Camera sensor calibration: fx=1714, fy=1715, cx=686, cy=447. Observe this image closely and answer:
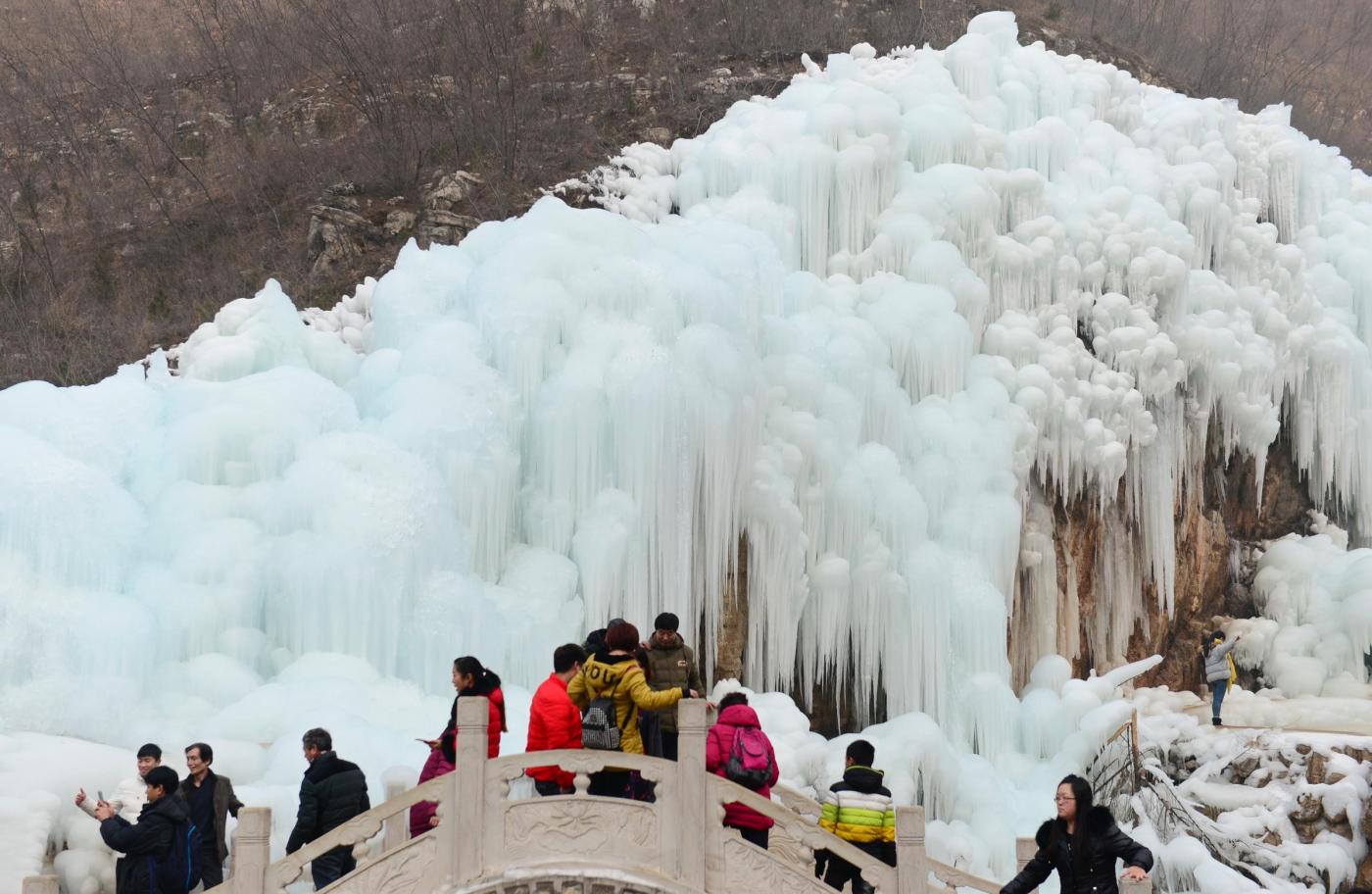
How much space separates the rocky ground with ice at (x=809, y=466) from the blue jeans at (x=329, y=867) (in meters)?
1.11

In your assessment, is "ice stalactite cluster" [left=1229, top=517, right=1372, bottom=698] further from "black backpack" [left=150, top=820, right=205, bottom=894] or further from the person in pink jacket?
"black backpack" [left=150, top=820, right=205, bottom=894]

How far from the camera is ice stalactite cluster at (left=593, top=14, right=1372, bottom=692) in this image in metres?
17.7

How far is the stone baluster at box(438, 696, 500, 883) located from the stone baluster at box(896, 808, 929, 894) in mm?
2240

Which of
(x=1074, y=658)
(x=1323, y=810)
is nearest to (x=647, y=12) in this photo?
(x=1074, y=658)

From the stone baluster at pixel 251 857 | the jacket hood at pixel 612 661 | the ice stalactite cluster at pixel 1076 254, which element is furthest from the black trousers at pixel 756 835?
the ice stalactite cluster at pixel 1076 254

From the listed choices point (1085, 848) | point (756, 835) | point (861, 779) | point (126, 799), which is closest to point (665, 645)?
point (756, 835)

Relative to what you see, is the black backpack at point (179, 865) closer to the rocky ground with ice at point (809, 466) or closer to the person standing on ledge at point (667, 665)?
the rocky ground with ice at point (809, 466)

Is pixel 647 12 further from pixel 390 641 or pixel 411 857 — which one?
pixel 411 857

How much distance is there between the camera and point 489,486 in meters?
13.7

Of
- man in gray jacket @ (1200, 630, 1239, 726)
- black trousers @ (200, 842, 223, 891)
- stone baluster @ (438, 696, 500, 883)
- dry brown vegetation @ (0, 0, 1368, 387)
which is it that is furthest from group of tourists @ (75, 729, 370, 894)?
dry brown vegetation @ (0, 0, 1368, 387)

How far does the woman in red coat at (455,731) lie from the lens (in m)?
9.15

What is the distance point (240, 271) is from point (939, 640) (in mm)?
9993

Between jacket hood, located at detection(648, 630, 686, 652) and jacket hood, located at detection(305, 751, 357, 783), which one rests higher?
jacket hood, located at detection(648, 630, 686, 652)

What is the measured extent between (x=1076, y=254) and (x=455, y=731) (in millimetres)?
11625
